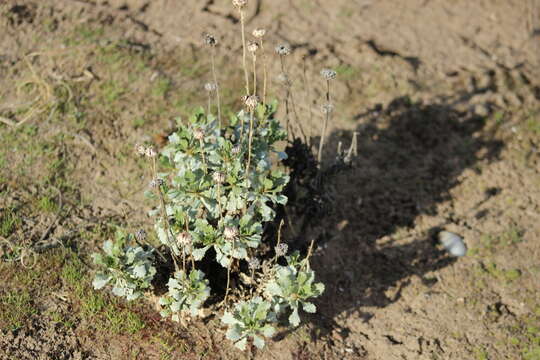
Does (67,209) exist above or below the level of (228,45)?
below

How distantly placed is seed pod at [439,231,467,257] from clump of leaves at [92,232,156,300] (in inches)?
94.1

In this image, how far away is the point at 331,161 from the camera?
4711 millimetres

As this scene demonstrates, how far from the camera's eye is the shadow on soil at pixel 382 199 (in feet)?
13.3

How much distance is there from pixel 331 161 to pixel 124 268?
220 centimetres

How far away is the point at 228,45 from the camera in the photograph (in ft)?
18.3

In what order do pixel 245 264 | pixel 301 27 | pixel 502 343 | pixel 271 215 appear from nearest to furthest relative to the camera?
1. pixel 271 215
2. pixel 245 264
3. pixel 502 343
4. pixel 301 27

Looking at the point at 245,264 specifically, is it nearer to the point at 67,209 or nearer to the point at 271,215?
the point at 271,215

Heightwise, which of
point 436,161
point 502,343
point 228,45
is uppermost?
point 228,45

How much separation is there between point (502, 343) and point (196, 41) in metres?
3.77

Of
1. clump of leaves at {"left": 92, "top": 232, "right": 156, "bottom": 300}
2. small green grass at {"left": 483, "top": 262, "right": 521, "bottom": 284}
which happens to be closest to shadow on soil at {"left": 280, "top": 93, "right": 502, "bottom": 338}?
small green grass at {"left": 483, "top": 262, "right": 521, "bottom": 284}

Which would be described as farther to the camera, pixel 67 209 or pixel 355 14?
pixel 355 14

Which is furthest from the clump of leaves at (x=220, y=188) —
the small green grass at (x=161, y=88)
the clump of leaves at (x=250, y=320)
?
the small green grass at (x=161, y=88)

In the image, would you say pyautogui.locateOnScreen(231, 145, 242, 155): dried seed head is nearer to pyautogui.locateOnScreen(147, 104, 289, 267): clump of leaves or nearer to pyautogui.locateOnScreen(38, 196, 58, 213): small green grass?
pyautogui.locateOnScreen(147, 104, 289, 267): clump of leaves

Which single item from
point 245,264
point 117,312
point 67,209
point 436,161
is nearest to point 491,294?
point 436,161
